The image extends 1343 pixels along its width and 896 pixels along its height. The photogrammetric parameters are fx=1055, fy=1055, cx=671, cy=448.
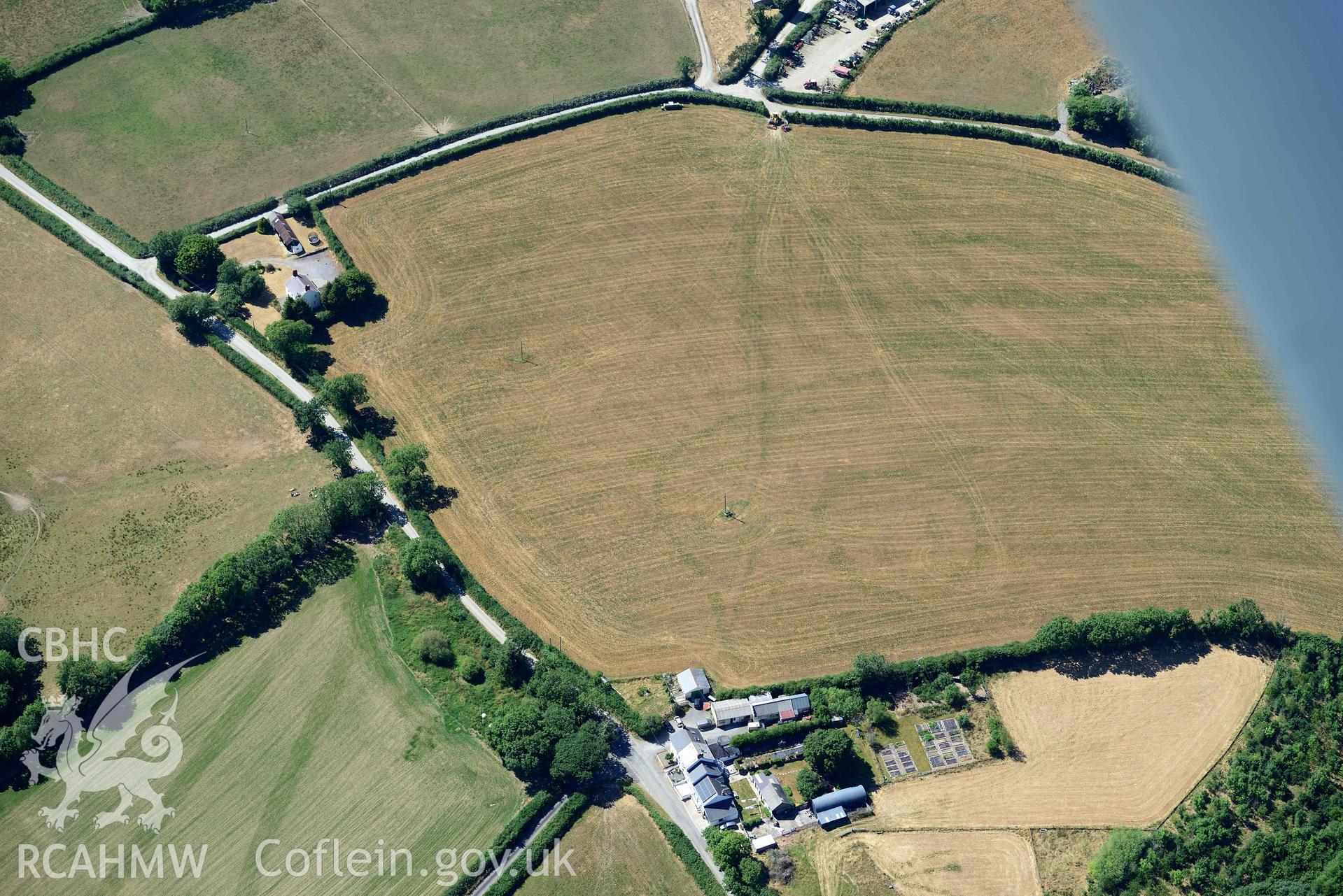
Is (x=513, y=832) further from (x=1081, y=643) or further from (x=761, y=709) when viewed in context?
(x=1081, y=643)

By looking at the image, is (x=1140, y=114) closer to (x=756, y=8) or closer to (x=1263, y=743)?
(x=756, y=8)

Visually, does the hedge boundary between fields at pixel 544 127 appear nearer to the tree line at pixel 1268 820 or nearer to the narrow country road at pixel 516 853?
the narrow country road at pixel 516 853

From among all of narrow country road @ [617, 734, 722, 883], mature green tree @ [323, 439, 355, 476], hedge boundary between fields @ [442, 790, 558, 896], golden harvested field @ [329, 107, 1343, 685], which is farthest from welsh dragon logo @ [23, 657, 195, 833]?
narrow country road @ [617, 734, 722, 883]

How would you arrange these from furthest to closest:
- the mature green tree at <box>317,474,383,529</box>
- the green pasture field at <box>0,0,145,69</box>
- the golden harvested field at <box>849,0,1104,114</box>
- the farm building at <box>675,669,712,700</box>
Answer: the golden harvested field at <box>849,0,1104,114</box> → the green pasture field at <box>0,0,145,69</box> → the mature green tree at <box>317,474,383,529</box> → the farm building at <box>675,669,712,700</box>

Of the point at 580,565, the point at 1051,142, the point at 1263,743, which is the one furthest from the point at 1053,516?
the point at 1051,142

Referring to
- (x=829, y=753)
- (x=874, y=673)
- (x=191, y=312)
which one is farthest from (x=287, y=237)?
(x=829, y=753)

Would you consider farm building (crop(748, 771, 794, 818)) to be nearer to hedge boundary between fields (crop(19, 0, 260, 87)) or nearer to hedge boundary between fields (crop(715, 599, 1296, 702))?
hedge boundary between fields (crop(715, 599, 1296, 702))
